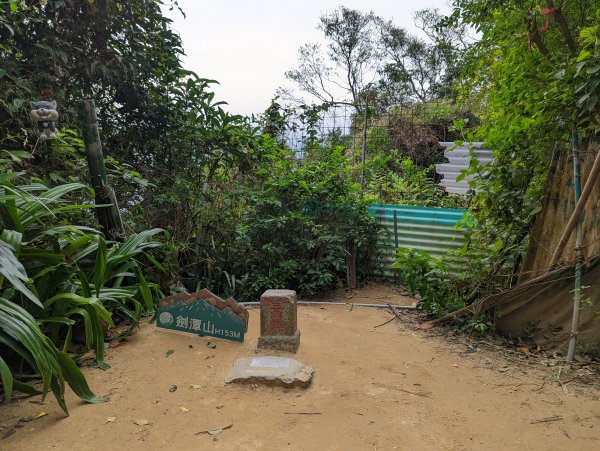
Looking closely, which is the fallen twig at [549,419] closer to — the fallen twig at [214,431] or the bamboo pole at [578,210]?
the bamboo pole at [578,210]

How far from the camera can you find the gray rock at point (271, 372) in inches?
104

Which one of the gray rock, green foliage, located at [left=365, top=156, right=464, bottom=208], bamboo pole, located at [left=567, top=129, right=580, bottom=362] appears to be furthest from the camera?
green foliage, located at [left=365, top=156, right=464, bottom=208]

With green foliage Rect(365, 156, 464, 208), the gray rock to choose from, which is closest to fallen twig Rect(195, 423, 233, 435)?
the gray rock

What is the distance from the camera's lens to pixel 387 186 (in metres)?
7.78

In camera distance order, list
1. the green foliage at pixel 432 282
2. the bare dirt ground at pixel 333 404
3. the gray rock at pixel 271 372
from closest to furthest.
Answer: the bare dirt ground at pixel 333 404, the gray rock at pixel 271 372, the green foliage at pixel 432 282

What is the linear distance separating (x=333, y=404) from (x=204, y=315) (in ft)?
4.22

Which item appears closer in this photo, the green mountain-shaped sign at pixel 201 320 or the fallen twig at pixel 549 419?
the fallen twig at pixel 549 419

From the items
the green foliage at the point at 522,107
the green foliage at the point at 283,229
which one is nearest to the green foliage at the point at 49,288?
the green foliage at the point at 283,229

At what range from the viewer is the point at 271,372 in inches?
107

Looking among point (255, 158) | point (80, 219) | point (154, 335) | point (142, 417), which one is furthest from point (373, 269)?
point (142, 417)

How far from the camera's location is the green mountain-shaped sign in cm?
327

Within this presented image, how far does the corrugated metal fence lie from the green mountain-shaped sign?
2.97 m

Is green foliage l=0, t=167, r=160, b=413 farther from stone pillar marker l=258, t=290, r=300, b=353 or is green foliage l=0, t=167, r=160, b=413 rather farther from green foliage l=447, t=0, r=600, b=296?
green foliage l=447, t=0, r=600, b=296

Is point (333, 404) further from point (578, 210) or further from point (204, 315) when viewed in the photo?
point (578, 210)
